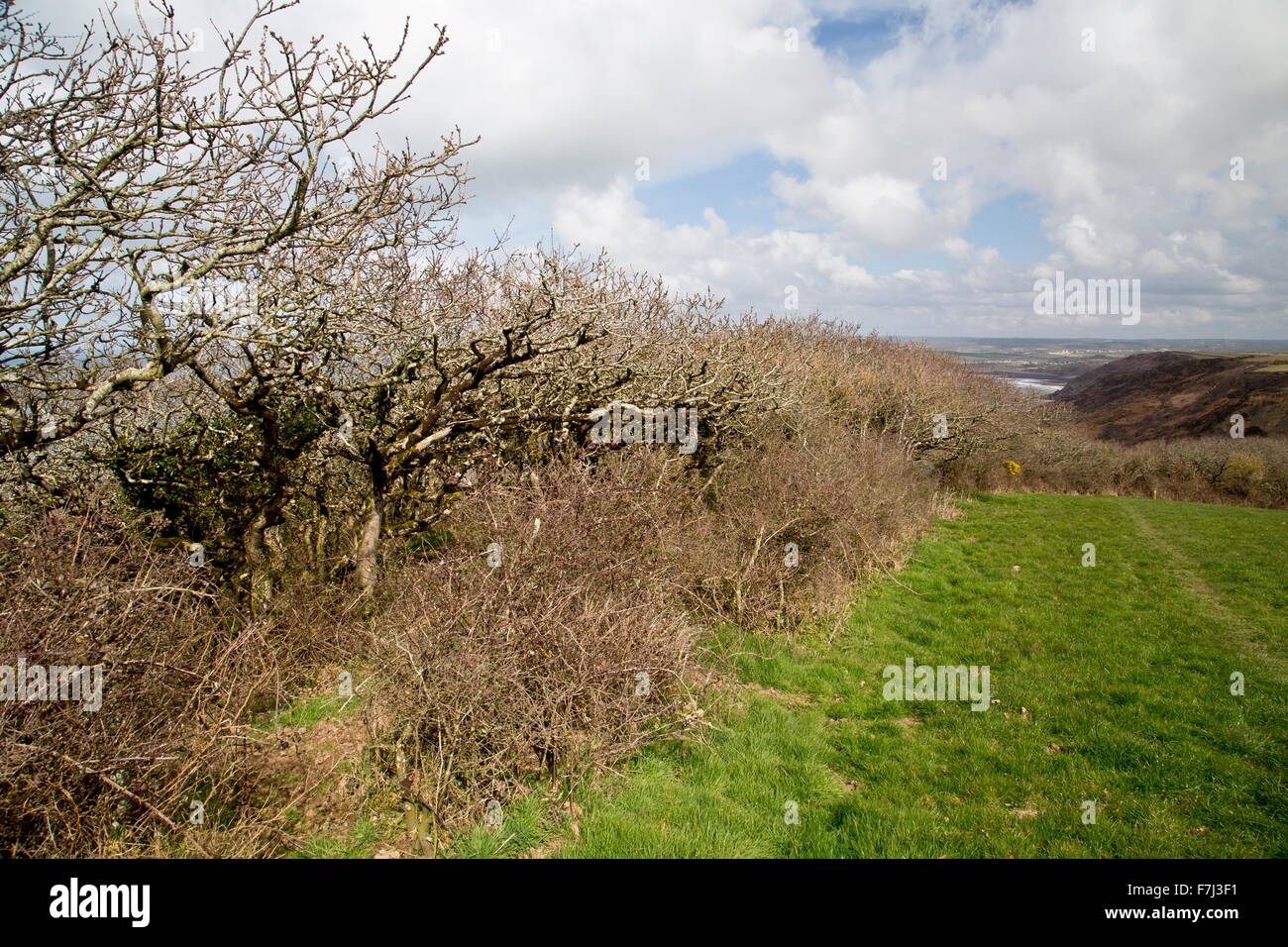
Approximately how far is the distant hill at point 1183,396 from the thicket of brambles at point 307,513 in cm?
5280

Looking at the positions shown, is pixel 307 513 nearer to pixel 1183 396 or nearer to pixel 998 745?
pixel 998 745

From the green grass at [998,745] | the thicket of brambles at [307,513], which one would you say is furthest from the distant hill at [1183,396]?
the thicket of brambles at [307,513]

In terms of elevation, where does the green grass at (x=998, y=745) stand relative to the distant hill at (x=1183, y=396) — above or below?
below

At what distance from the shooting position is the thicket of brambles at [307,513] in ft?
11.6

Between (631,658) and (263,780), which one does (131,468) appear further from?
(631,658)

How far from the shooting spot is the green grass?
4422 millimetres

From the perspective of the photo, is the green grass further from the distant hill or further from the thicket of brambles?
the distant hill

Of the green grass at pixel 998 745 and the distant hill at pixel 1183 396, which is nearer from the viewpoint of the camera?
the green grass at pixel 998 745

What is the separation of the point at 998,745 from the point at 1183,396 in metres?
88.7

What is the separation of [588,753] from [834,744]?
8.54 feet

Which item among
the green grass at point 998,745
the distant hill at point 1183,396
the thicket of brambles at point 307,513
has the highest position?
the distant hill at point 1183,396

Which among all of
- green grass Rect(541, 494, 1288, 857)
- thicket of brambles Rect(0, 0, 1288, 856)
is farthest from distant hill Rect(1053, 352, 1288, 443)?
thicket of brambles Rect(0, 0, 1288, 856)

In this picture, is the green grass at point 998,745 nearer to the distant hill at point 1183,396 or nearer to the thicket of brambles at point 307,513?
the thicket of brambles at point 307,513

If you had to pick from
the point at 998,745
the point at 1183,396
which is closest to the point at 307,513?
the point at 998,745
